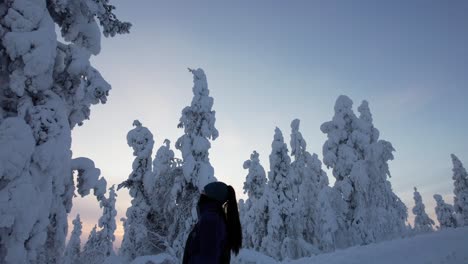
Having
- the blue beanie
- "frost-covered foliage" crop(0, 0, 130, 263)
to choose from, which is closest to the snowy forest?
"frost-covered foliage" crop(0, 0, 130, 263)

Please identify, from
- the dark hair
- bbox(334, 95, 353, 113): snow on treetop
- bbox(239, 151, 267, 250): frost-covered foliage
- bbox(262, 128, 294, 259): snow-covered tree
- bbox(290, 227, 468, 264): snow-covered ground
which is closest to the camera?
the dark hair

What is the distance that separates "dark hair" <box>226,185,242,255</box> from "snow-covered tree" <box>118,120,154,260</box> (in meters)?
19.6

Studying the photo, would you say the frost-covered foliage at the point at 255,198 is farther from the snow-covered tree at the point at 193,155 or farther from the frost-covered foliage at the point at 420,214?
the frost-covered foliage at the point at 420,214

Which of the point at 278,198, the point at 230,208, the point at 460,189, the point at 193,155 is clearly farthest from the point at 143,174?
the point at 460,189

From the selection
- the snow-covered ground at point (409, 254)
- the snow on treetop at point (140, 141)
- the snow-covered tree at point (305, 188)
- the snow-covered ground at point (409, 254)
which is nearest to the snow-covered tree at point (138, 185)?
the snow on treetop at point (140, 141)

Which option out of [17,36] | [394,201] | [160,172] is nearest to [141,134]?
[160,172]

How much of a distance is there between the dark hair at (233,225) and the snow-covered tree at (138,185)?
1959 centimetres

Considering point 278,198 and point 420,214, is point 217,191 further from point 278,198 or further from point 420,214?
point 420,214

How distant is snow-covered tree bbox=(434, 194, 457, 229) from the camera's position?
5450 cm

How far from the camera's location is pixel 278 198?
31656mm

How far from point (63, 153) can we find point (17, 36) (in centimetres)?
248

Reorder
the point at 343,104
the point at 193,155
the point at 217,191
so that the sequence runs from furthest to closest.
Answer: the point at 343,104 < the point at 193,155 < the point at 217,191

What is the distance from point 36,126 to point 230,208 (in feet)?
17.7

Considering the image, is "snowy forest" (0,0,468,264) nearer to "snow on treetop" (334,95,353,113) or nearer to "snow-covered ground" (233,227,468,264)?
"snow on treetop" (334,95,353,113)
